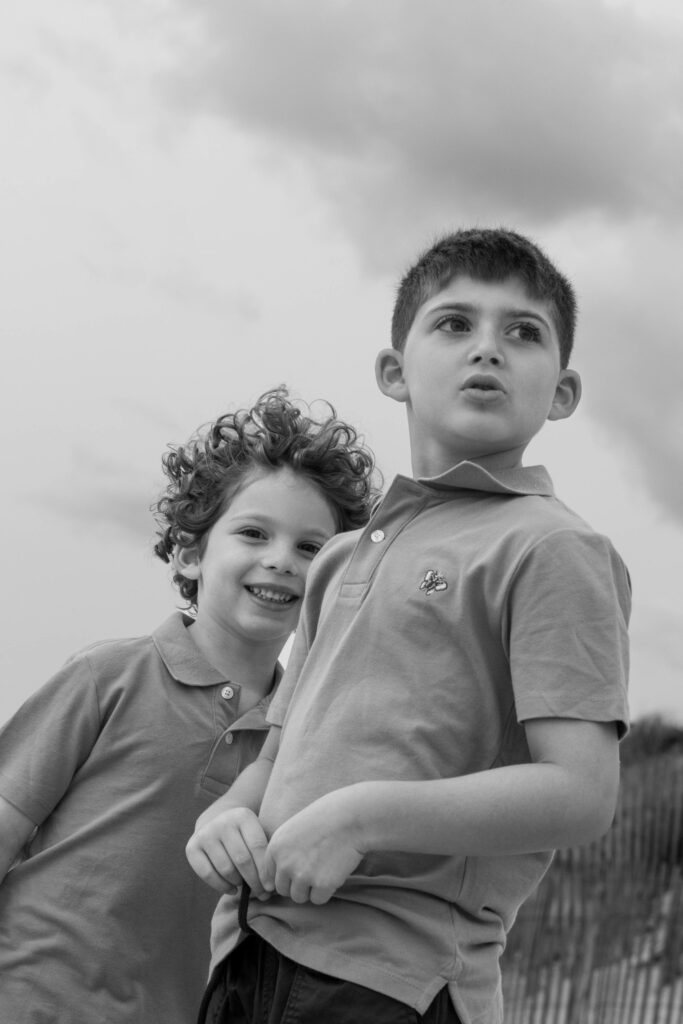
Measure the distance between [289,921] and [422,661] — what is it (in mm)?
368

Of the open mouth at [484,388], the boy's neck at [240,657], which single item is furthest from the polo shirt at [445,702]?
the boy's neck at [240,657]

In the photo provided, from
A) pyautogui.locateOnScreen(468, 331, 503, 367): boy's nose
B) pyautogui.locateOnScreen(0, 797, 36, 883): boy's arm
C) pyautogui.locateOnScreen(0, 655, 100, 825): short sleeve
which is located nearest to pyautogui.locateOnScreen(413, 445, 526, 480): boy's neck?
pyautogui.locateOnScreen(468, 331, 503, 367): boy's nose

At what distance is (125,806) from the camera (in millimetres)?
2262

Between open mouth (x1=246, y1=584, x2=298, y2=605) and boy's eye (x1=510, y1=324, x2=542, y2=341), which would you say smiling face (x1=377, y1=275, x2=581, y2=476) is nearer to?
boy's eye (x1=510, y1=324, x2=542, y2=341)

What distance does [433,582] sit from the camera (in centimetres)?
171

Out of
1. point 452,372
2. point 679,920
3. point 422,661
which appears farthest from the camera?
point 679,920

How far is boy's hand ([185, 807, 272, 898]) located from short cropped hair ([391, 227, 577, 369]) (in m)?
0.80

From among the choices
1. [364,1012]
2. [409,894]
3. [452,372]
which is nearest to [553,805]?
[409,894]

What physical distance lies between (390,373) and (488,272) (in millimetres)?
232

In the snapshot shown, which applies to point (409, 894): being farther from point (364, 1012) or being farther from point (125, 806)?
point (125, 806)

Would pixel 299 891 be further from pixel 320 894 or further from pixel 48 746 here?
pixel 48 746

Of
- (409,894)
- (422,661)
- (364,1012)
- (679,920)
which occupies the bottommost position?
(679,920)

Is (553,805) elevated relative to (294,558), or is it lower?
lower

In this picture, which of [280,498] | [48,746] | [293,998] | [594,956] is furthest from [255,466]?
[594,956]
